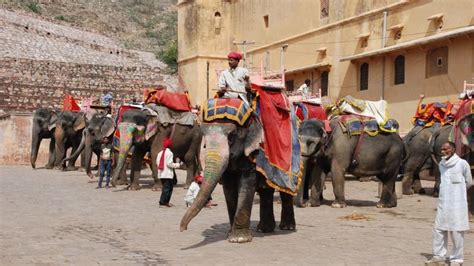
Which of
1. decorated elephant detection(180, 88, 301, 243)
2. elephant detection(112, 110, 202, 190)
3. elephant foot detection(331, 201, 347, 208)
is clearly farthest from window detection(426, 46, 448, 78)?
decorated elephant detection(180, 88, 301, 243)

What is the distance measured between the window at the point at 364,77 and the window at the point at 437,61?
4.12 meters

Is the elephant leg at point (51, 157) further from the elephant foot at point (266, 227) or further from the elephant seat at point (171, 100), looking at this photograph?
the elephant foot at point (266, 227)

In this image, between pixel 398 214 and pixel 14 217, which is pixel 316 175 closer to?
pixel 398 214

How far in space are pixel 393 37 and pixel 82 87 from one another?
23404 mm

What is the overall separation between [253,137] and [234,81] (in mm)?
770

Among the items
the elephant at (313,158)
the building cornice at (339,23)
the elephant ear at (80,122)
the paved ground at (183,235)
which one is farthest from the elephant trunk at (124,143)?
the building cornice at (339,23)

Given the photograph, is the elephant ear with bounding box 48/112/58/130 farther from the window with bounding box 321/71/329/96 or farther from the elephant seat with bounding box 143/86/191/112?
the window with bounding box 321/71/329/96

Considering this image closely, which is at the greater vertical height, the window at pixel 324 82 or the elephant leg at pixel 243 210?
the window at pixel 324 82

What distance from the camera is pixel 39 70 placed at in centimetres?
4588

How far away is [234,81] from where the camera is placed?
9.51m

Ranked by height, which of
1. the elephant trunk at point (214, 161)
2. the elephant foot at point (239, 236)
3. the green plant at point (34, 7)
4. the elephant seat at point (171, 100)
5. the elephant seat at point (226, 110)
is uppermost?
the green plant at point (34, 7)

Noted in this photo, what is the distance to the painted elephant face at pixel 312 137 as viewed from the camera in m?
13.6

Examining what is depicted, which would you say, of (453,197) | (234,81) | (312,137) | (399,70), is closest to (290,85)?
(399,70)

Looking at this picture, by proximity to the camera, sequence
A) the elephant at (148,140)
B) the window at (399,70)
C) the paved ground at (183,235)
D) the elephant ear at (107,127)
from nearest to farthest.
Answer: the paved ground at (183,235) → the elephant at (148,140) → the elephant ear at (107,127) → the window at (399,70)
